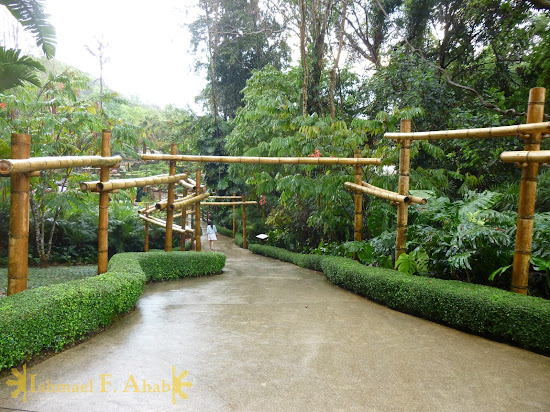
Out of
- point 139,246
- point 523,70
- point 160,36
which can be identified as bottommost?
point 139,246

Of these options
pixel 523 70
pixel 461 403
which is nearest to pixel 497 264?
pixel 461 403

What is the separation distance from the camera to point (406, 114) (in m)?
7.35

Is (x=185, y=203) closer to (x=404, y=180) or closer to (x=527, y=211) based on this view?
(x=404, y=180)

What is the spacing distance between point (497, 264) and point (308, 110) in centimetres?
795

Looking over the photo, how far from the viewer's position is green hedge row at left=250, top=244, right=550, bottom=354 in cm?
329

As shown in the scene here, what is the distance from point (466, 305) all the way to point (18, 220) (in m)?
4.14

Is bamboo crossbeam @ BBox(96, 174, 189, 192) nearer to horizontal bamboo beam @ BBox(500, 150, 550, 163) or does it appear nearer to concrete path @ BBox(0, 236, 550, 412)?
concrete path @ BBox(0, 236, 550, 412)

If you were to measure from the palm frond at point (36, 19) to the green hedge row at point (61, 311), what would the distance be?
2854 mm

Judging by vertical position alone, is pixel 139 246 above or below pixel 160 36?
below

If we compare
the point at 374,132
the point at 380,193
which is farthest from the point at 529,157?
the point at 374,132

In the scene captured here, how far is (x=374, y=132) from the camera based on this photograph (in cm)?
796

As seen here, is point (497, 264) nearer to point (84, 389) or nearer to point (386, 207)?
point (386, 207)

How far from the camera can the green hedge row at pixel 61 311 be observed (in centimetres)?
275

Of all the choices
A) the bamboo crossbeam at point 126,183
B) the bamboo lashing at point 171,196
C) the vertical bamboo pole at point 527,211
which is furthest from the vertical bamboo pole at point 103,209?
the vertical bamboo pole at point 527,211
